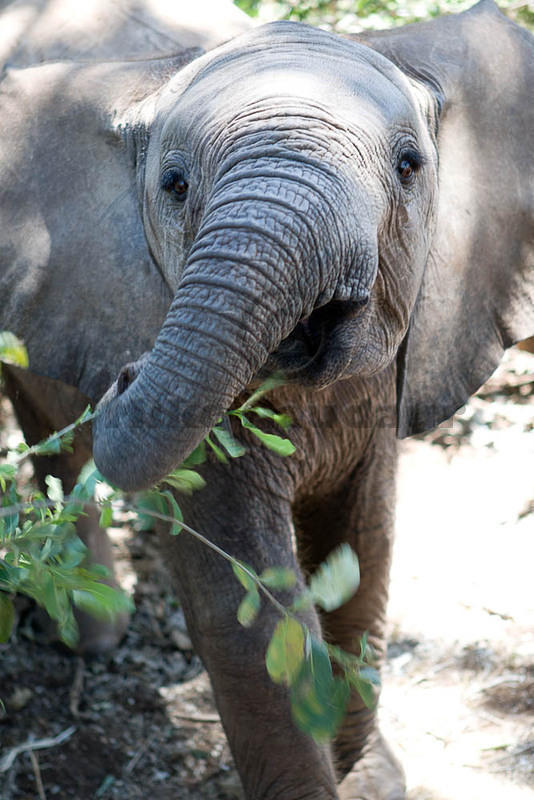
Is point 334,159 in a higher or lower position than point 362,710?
higher

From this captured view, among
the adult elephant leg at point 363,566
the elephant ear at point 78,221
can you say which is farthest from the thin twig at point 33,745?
the elephant ear at point 78,221

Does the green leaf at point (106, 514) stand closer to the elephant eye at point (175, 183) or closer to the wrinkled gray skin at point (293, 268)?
the wrinkled gray skin at point (293, 268)

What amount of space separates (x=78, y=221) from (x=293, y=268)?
98cm

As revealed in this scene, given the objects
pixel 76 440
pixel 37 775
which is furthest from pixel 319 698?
pixel 37 775

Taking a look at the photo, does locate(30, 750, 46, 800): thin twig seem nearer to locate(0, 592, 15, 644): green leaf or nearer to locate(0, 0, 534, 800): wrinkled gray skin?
locate(0, 0, 534, 800): wrinkled gray skin

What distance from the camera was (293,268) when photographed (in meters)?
1.84

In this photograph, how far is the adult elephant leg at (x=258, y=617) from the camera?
269cm

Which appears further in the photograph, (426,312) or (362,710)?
(362,710)

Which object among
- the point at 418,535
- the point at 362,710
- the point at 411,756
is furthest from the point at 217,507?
the point at 418,535

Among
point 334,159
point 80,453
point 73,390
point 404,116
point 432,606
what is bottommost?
point 432,606

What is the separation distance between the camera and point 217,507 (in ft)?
8.87

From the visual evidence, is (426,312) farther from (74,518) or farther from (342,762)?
(342,762)

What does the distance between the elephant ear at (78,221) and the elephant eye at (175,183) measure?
10.4 inches

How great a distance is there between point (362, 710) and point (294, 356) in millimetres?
1459
